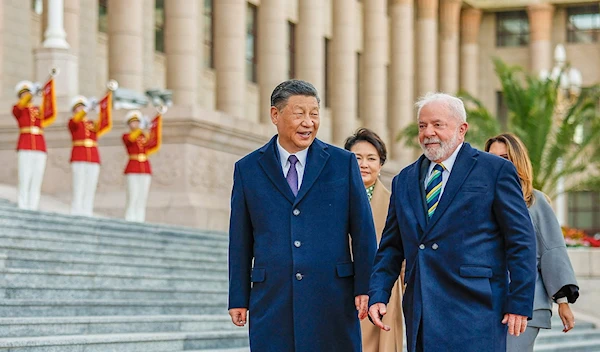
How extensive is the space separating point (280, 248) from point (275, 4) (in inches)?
1260

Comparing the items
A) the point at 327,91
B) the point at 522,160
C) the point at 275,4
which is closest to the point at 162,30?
the point at 275,4

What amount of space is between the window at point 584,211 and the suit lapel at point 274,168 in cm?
4888

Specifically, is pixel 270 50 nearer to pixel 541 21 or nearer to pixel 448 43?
pixel 448 43

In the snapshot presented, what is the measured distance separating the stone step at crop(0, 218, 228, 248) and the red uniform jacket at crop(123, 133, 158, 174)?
1.85m

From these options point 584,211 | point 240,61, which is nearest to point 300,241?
point 240,61

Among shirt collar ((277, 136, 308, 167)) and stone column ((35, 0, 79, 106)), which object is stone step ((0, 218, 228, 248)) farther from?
shirt collar ((277, 136, 308, 167))

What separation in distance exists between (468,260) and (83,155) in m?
14.3

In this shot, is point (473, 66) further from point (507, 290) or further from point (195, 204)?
point (507, 290)

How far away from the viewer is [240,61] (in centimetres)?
3559

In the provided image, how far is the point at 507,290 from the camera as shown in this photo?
238 inches

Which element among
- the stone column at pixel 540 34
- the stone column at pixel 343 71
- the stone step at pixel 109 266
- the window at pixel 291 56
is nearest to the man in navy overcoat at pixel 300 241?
the stone step at pixel 109 266

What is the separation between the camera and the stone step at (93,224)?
53.1 ft

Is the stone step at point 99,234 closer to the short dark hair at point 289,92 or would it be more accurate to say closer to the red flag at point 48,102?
the red flag at point 48,102

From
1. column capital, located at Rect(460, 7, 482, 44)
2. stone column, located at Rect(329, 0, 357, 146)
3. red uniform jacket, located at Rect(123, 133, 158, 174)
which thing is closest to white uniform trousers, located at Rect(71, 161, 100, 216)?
red uniform jacket, located at Rect(123, 133, 158, 174)
